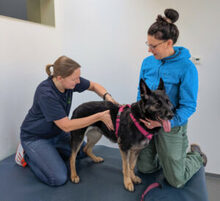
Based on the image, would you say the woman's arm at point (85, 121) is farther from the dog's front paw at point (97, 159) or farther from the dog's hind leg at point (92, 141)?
the dog's front paw at point (97, 159)

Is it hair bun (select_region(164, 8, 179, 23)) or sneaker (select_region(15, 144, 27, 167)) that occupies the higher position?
hair bun (select_region(164, 8, 179, 23))

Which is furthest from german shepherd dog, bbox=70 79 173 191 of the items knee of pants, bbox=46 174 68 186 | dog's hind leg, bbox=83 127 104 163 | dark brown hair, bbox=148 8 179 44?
dark brown hair, bbox=148 8 179 44

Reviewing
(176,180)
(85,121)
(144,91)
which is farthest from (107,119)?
(176,180)

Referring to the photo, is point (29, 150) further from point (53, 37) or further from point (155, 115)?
point (53, 37)

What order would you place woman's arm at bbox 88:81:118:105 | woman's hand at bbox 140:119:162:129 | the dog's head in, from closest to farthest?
the dog's head < woman's hand at bbox 140:119:162:129 < woman's arm at bbox 88:81:118:105

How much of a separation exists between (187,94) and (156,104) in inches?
13.9

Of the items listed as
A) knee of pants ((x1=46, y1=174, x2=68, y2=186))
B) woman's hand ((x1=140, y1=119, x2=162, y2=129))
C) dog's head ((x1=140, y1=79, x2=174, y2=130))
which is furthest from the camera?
knee of pants ((x1=46, y1=174, x2=68, y2=186))

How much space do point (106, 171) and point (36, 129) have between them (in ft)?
2.88

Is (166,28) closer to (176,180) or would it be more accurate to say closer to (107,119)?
(107,119)

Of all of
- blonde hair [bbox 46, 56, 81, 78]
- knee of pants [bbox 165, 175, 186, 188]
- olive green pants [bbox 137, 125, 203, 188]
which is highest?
blonde hair [bbox 46, 56, 81, 78]

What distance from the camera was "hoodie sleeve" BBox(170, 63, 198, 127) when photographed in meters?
1.71

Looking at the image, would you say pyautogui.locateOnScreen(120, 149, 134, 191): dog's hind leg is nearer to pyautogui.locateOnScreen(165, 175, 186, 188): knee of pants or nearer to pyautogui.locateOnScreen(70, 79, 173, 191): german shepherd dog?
pyautogui.locateOnScreen(70, 79, 173, 191): german shepherd dog

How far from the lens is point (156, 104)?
157 cm

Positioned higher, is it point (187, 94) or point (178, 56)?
point (178, 56)
